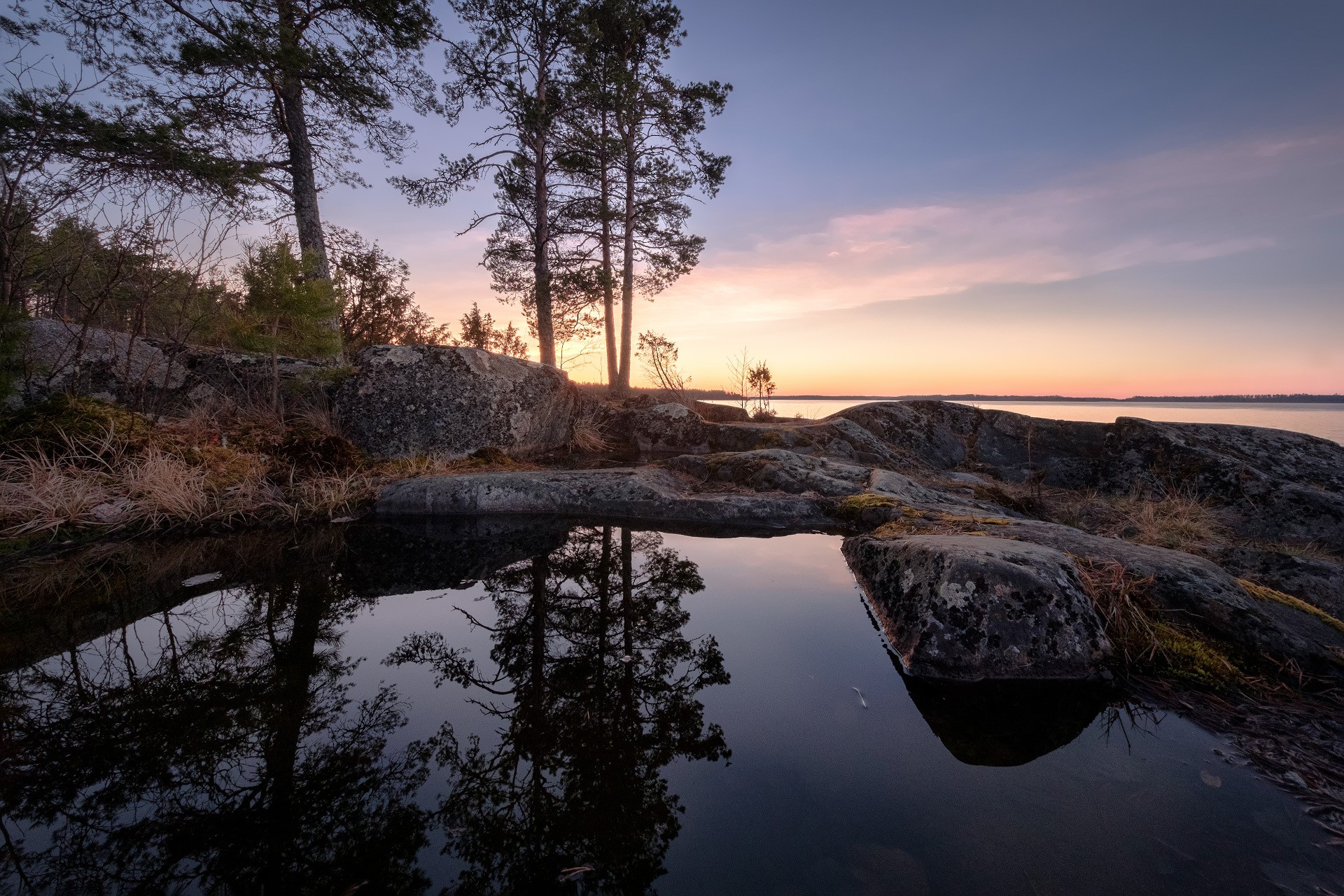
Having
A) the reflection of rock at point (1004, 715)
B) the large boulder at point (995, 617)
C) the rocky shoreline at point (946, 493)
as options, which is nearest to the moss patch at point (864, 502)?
the rocky shoreline at point (946, 493)

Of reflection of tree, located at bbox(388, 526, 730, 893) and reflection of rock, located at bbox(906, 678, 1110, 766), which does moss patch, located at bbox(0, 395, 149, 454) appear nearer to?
reflection of tree, located at bbox(388, 526, 730, 893)

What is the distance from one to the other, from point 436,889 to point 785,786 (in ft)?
3.30

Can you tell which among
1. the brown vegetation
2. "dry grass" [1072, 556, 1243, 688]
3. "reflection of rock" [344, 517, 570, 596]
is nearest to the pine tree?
the brown vegetation

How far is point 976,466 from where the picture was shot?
8.41m

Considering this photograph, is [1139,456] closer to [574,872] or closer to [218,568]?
[574,872]

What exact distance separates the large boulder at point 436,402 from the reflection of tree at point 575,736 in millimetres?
4846

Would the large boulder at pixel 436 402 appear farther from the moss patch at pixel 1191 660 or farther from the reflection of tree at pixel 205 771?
the moss patch at pixel 1191 660

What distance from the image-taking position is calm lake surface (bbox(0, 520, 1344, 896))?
50.1 inches

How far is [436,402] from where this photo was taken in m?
7.34

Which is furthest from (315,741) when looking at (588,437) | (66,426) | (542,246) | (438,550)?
(542,246)

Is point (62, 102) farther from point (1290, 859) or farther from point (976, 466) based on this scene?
point (976, 466)

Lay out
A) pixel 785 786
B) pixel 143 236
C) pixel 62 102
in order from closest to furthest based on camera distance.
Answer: pixel 785 786, pixel 143 236, pixel 62 102

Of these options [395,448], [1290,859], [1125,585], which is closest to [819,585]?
[1125,585]

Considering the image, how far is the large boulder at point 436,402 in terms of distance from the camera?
23.2ft
